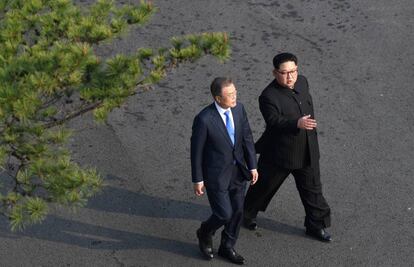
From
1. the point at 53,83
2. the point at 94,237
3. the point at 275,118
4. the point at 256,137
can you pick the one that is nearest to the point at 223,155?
the point at 275,118

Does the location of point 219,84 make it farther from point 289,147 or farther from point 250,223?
point 250,223

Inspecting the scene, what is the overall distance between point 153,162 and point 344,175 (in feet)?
5.80

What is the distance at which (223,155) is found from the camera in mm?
5066

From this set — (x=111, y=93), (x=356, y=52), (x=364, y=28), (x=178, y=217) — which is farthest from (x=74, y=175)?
(x=364, y=28)

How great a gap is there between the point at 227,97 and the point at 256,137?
2.25m

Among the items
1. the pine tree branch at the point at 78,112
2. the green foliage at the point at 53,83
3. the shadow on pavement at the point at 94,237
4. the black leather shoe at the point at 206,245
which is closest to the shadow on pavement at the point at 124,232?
the shadow on pavement at the point at 94,237

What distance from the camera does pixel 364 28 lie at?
8.73 metres

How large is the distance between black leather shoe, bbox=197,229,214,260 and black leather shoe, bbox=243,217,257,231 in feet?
1.47

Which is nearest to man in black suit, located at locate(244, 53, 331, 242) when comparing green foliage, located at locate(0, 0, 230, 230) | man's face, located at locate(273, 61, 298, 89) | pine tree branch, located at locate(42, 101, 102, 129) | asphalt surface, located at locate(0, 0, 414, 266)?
man's face, located at locate(273, 61, 298, 89)

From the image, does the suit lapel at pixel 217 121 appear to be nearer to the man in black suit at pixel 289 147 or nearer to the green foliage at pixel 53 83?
the man in black suit at pixel 289 147

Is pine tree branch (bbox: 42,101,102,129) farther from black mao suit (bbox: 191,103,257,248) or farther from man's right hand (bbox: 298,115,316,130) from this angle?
man's right hand (bbox: 298,115,316,130)

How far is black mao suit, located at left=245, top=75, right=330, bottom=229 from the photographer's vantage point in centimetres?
512

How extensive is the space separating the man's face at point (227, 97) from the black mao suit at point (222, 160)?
11cm

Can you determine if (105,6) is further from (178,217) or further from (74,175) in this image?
(178,217)
